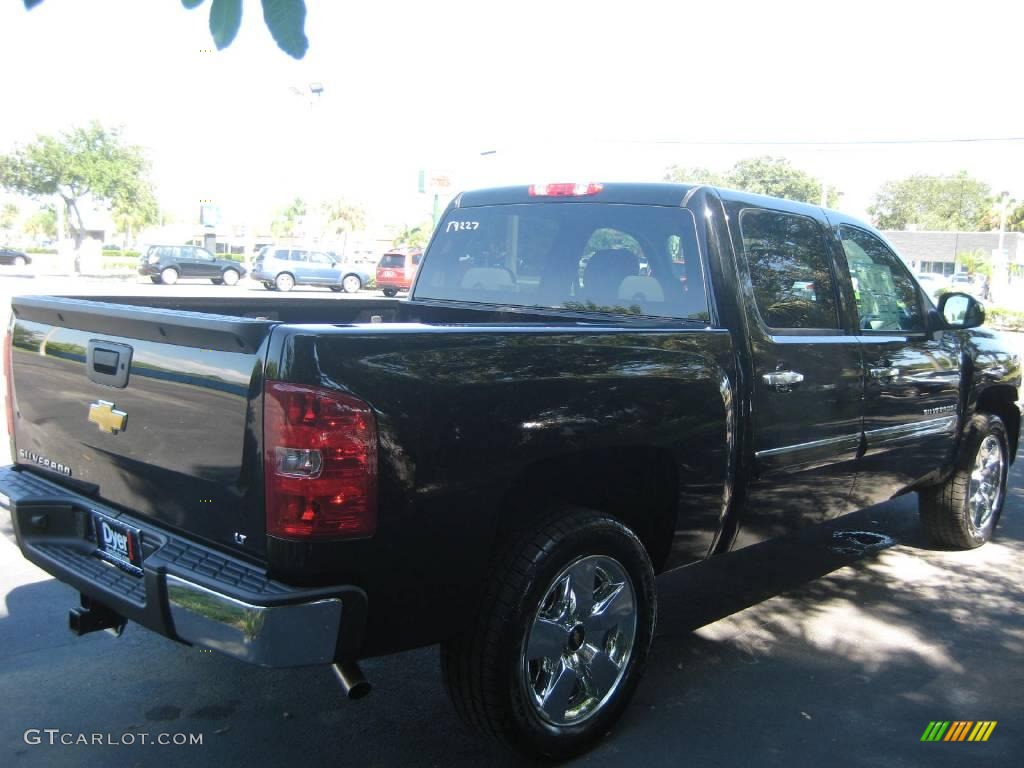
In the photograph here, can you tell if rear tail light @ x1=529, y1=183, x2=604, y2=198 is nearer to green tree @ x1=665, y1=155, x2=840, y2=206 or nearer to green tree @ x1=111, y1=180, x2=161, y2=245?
green tree @ x1=111, y1=180, x2=161, y2=245

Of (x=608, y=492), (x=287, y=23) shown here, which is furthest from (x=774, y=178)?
(x=287, y=23)

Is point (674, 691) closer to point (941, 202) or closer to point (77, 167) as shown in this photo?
point (77, 167)

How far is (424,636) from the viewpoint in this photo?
2824 millimetres

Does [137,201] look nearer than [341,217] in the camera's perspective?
Yes

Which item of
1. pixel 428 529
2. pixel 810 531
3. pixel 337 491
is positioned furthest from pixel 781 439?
pixel 810 531

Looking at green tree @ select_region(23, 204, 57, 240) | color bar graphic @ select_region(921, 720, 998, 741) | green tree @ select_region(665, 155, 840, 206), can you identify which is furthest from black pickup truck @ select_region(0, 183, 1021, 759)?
green tree @ select_region(23, 204, 57, 240)

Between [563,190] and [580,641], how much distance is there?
2277mm

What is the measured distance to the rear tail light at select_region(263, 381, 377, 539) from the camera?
2.53 m

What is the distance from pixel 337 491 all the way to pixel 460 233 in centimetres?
276

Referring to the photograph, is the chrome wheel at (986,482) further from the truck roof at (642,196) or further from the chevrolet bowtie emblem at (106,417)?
the chevrolet bowtie emblem at (106,417)

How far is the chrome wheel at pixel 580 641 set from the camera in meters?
3.14

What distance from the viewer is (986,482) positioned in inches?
237

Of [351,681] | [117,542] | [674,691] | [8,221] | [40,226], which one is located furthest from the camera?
[8,221]

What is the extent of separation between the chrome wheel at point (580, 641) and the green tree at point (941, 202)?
290ft
